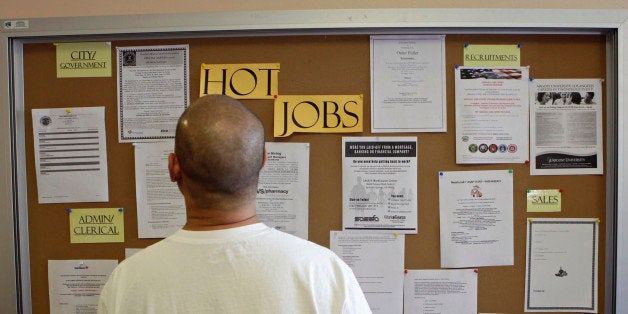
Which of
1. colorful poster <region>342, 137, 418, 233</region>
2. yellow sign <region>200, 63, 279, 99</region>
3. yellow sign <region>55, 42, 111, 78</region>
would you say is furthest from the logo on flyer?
yellow sign <region>55, 42, 111, 78</region>

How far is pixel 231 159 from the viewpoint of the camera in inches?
28.2

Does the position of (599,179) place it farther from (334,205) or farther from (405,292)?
(334,205)

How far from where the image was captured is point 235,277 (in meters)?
0.70

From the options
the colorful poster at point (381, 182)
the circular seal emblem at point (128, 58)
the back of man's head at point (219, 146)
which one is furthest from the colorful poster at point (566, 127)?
the circular seal emblem at point (128, 58)

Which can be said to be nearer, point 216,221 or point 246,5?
point 216,221

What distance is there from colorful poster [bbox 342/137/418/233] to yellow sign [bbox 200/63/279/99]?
26 cm

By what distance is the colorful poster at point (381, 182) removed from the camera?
1.18 metres

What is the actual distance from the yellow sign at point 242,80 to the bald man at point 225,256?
44cm

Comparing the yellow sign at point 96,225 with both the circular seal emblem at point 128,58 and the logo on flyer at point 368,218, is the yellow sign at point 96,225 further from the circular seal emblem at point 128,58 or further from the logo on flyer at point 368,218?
the logo on flyer at point 368,218

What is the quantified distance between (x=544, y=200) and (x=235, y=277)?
35.9 inches

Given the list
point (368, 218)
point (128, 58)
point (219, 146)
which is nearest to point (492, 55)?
point (368, 218)

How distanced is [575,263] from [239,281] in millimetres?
981

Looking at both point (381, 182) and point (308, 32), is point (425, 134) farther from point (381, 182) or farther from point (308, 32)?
point (308, 32)

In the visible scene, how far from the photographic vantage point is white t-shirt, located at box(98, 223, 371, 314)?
697 millimetres
